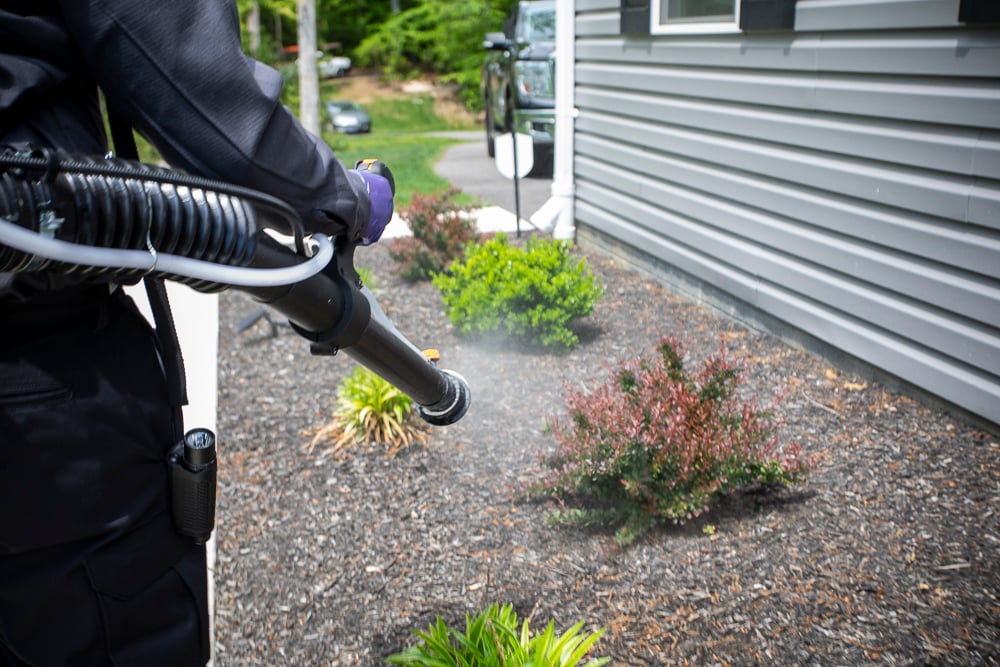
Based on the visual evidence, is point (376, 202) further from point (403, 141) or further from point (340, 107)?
point (340, 107)

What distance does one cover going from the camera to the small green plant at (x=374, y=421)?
404cm

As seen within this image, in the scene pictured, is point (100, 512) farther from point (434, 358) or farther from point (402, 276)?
point (402, 276)

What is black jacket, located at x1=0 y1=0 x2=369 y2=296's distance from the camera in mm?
1312

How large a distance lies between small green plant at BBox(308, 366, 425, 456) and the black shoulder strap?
2436mm

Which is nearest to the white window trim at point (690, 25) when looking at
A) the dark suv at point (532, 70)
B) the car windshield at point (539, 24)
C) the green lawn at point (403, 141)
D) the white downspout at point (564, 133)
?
the white downspout at point (564, 133)

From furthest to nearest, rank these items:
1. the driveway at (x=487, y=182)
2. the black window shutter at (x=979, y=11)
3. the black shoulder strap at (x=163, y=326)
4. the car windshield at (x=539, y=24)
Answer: the car windshield at (x=539, y=24), the driveway at (x=487, y=182), the black window shutter at (x=979, y=11), the black shoulder strap at (x=163, y=326)

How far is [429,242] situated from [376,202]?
518 cm

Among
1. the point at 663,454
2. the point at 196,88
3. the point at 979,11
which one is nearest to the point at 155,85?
the point at 196,88

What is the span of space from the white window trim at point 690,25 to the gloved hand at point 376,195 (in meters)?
3.72

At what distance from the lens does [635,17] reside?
609 cm

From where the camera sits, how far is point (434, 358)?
209 centimetres

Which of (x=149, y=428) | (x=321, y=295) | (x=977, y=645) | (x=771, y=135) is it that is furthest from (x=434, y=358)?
(x=771, y=135)

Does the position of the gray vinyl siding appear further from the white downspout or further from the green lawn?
the green lawn

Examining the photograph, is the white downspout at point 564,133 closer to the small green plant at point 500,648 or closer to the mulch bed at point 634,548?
the mulch bed at point 634,548
